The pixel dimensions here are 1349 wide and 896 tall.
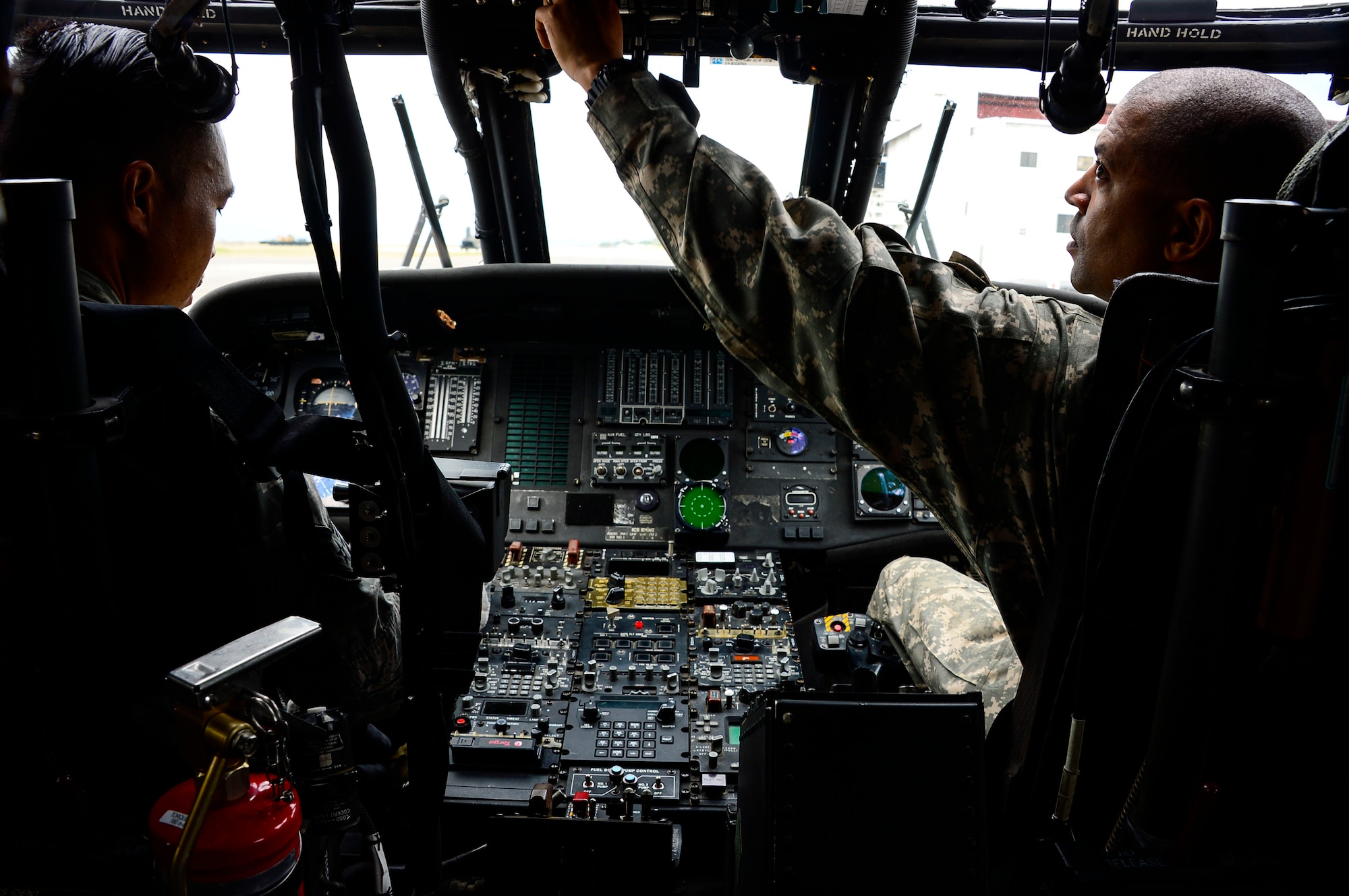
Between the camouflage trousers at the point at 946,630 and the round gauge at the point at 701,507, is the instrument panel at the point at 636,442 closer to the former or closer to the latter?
the round gauge at the point at 701,507

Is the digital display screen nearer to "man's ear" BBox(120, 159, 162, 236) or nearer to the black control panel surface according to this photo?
the black control panel surface

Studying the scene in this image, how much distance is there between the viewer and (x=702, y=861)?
1.61 m

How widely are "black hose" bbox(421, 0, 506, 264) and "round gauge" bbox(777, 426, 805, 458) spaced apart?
1057mm

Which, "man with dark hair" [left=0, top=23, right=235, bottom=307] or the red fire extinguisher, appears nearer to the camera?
the red fire extinguisher

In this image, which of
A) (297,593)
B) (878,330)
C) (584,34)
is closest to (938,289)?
(878,330)

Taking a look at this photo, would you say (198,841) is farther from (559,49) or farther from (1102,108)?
(1102,108)

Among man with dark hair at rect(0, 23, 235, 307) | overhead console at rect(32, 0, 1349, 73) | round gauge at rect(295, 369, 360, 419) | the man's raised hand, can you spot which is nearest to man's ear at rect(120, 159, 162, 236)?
man with dark hair at rect(0, 23, 235, 307)

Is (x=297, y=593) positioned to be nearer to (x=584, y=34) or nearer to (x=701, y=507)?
(x=584, y=34)

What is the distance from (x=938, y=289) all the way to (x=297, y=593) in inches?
32.6

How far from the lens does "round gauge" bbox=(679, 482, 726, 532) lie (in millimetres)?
2607

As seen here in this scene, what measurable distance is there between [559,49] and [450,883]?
1140mm

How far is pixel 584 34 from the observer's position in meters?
1.10

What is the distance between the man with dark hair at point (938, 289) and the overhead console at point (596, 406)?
4.86 ft

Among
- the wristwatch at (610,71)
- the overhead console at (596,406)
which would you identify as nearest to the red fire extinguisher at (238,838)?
the wristwatch at (610,71)
